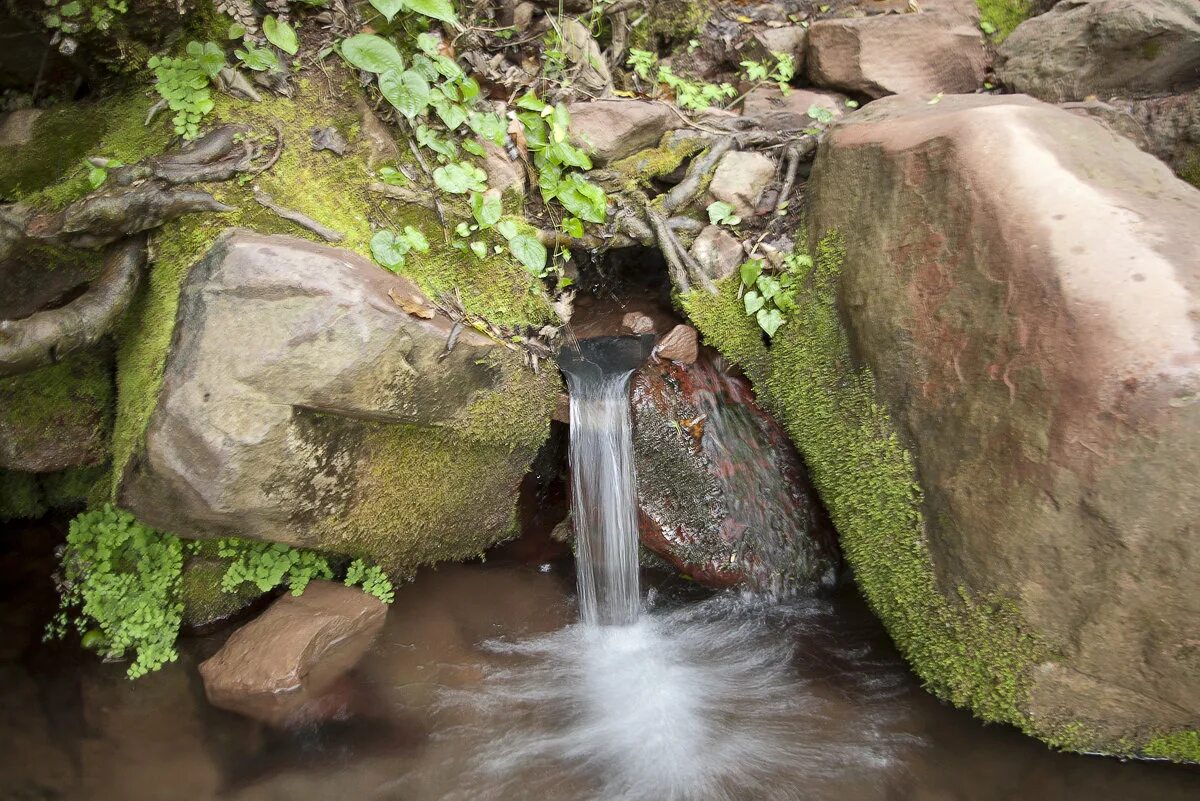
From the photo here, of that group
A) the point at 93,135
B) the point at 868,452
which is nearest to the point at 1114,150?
the point at 868,452

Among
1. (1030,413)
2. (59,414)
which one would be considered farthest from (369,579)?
(1030,413)

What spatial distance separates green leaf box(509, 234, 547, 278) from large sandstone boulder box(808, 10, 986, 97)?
3069mm

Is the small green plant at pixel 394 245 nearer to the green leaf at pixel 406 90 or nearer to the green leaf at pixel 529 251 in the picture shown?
the green leaf at pixel 529 251

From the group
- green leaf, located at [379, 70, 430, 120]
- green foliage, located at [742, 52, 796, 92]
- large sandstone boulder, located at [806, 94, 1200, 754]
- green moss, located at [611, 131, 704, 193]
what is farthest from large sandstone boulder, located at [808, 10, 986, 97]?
green leaf, located at [379, 70, 430, 120]

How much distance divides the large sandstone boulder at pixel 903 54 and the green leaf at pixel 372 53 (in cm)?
344

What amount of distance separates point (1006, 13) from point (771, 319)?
12.5 ft

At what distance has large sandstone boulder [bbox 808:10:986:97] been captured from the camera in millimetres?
5129

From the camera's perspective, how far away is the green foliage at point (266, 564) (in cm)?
369

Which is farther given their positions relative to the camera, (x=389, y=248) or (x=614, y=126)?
(x=614, y=126)

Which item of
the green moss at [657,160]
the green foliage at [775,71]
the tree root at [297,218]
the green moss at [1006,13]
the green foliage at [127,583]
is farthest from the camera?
the green moss at [1006,13]

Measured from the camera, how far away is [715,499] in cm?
400

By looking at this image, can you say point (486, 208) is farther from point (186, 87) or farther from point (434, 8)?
point (186, 87)

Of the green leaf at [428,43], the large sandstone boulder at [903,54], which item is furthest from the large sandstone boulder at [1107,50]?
the green leaf at [428,43]

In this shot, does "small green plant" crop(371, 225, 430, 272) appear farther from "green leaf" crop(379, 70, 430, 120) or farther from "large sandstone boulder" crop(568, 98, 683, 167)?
"large sandstone boulder" crop(568, 98, 683, 167)
